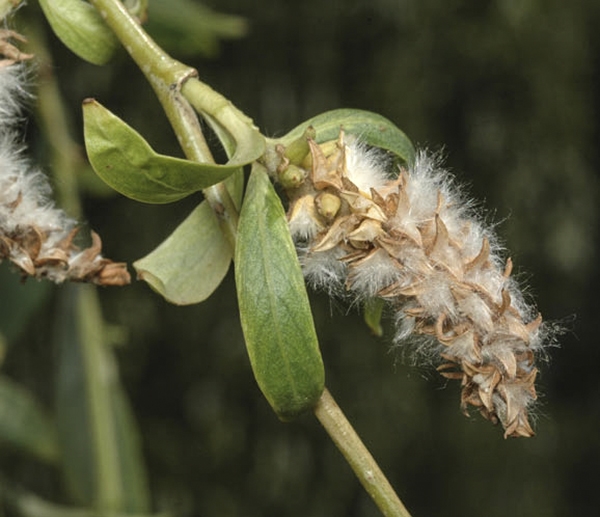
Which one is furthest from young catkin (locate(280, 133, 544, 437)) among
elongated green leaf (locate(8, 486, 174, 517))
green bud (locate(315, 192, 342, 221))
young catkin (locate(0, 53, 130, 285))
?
elongated green leaf (locate(8, 486, 174, 517))

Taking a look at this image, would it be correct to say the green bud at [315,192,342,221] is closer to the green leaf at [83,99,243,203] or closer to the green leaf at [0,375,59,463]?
the green leaf at [83,99,243,203]

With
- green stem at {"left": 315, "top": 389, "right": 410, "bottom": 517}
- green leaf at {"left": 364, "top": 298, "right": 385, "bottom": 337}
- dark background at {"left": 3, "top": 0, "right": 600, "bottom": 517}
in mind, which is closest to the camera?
green stem at {"left": 315, "top": 389, "right": 410, "bottom": 517}

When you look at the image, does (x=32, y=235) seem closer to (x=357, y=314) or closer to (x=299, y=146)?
(x=299, y=146)

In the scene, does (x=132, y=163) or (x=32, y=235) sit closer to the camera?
(x=132, y=163)

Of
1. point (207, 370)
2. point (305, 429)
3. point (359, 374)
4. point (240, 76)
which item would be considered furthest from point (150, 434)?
point (240, 76)

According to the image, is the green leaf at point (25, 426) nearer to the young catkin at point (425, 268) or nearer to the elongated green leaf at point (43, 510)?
A: the elongated green leaf at point (43, 510)

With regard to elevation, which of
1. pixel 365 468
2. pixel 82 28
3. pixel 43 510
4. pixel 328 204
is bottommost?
pixel 43 510

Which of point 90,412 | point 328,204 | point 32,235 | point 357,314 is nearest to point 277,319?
point 328,204

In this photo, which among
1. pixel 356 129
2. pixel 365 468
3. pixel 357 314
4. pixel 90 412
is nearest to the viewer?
pixel 365 468
